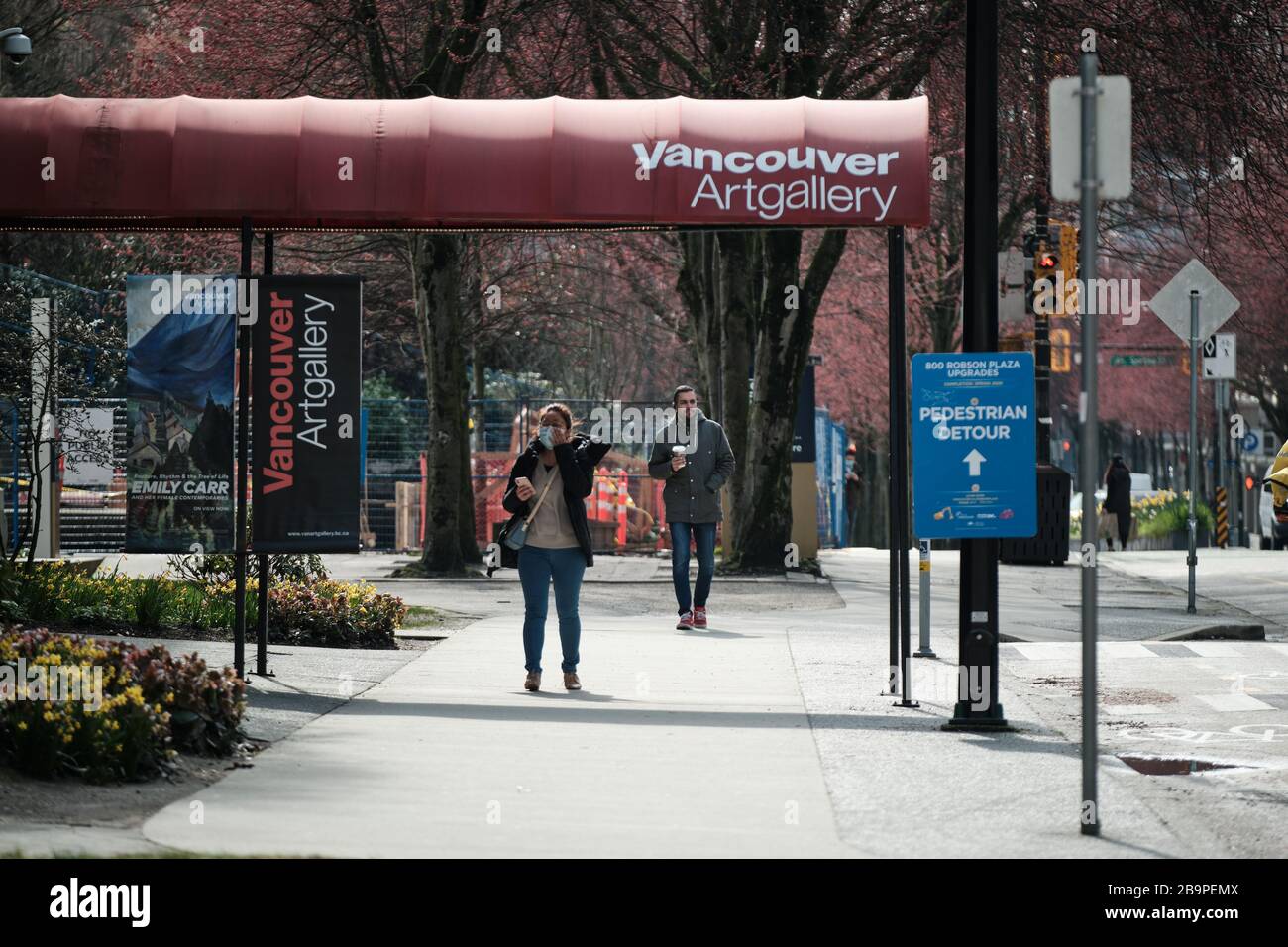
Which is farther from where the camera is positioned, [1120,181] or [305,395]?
Result: [305,395]

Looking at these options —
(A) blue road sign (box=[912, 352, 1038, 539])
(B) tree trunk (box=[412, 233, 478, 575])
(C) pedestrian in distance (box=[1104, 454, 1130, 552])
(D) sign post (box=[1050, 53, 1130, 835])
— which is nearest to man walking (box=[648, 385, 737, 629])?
(A) blue road sign (box=[912, 352, 1038, 539])

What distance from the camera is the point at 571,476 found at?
38.3 feet

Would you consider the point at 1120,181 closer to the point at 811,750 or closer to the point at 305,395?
the point at 811,750

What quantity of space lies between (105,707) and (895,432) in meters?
5.13

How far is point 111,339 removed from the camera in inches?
633

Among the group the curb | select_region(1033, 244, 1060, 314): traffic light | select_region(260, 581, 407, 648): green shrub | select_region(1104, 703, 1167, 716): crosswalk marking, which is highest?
select_region(1033, 244, 1060, 314): traffic light

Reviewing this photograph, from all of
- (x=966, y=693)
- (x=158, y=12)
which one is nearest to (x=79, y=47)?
(x=158, y=12)

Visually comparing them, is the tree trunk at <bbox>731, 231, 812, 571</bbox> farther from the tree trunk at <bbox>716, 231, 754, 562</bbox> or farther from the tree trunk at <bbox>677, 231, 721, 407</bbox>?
the tree trunk at <bbox>677, 231, 721, 407</bbox>

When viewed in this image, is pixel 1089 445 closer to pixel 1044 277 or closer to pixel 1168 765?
pixel 1168 765

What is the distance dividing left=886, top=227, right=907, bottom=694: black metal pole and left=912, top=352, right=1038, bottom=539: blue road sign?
2.88ft

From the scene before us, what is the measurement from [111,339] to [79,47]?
19355 millimetres

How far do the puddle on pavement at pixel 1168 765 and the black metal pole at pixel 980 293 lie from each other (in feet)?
3.18

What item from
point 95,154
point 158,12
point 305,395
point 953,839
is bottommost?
point 953,839

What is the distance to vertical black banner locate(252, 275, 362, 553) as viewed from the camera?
38.0ft
